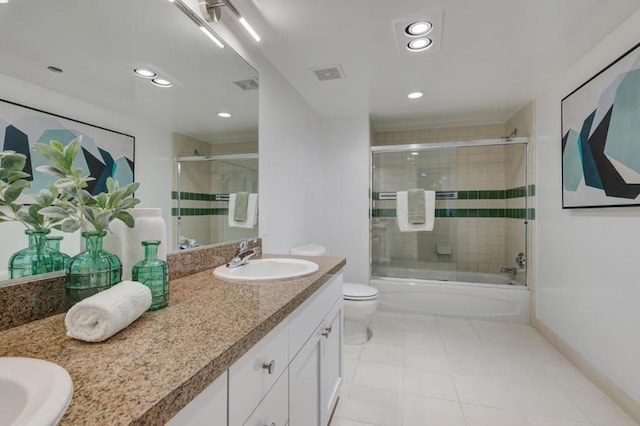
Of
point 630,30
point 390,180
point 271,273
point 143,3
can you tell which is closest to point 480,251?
point 390,180

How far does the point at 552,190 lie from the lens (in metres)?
2.35

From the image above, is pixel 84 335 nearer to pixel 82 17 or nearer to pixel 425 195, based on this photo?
pixel 82 17

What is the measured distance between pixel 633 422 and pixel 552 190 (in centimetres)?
154

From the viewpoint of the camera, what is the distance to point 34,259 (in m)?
0.77

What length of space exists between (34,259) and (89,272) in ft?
0.57

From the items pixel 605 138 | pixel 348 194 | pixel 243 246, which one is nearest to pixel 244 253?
pixel 243 246

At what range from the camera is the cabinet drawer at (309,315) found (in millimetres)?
968

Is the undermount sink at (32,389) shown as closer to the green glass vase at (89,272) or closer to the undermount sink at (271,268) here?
the green glass vase at (89,272)

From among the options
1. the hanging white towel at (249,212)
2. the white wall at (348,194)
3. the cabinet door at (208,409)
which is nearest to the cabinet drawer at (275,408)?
the cabinet door at (208,409)

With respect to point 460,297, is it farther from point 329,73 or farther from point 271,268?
point 329,73

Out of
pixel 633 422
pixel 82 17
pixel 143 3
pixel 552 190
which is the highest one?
pixel 143 3

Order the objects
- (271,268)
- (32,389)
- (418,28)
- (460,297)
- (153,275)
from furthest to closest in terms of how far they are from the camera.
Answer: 1. (460,297)
2. (418,28)
3. (271,268)
4. (153,275)
5. (32,389)

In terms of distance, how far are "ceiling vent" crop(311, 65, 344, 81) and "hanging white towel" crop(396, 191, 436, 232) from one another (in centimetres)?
144

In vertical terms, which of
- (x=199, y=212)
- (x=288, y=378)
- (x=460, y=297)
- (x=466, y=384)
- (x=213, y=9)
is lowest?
(x=466, y=384)
